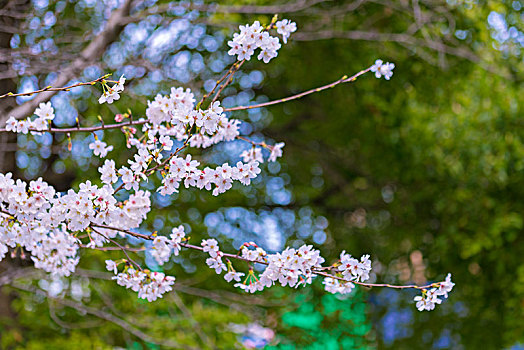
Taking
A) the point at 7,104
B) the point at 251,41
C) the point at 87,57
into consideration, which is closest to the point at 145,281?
the point at 251,41

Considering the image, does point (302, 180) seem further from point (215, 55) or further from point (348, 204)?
point (215, 55)

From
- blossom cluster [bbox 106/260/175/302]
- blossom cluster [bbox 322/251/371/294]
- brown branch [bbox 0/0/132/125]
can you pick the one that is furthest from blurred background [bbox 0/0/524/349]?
blossom cluster [bbox 322/251/371/294]

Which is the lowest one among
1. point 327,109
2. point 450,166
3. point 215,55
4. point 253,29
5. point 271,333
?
point 271,333

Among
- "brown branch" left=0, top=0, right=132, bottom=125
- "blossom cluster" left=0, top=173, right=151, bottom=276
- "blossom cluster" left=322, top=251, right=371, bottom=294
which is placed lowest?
"brown branch" left=0, top=0, right=132, bottom=125

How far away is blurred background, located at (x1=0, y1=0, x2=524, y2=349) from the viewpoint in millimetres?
2441

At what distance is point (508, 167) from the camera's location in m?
2.43

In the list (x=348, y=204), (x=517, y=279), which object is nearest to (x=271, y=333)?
(x=348, y=204)

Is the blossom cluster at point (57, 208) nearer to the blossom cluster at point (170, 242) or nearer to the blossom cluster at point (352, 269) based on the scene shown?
the blossom cluster at point (170, 242)

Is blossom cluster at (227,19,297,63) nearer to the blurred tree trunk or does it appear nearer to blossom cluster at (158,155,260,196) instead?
blossom cluster at (158,155,260,196)

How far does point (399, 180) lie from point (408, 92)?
20.9 inches

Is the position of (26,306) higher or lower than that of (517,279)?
lower

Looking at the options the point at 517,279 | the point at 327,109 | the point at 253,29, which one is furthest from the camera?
the point at 327,109

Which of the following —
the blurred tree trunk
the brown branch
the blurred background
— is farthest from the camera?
the blurred background

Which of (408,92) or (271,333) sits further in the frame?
(271,333)
